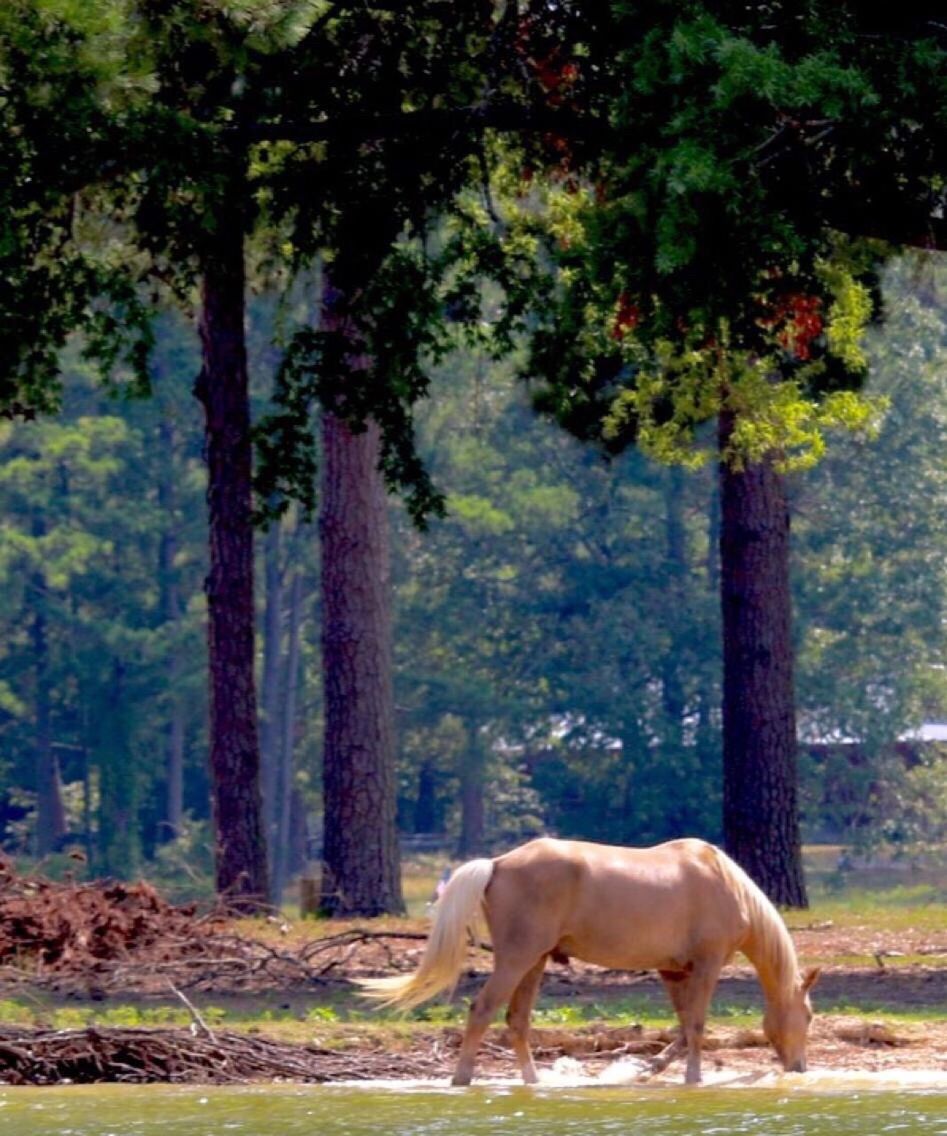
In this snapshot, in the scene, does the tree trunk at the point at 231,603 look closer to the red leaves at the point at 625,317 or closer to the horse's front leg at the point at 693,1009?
the red leaves at the point at 625,317

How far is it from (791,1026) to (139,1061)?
129 inches

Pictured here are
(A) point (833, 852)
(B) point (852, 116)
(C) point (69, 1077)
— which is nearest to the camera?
(C) point (69, 1077)

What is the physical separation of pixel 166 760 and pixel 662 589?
1337cm

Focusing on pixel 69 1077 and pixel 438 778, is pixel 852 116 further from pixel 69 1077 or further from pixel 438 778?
pixel 438 778

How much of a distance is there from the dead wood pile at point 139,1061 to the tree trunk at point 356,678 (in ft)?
39.5

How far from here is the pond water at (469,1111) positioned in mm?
10625

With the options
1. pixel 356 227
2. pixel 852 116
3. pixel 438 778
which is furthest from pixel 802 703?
pixel 852 116

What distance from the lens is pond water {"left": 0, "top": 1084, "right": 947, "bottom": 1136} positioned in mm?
10625

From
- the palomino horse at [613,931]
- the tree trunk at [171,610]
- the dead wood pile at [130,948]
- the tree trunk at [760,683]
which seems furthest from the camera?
the tree trunk at [171,610]

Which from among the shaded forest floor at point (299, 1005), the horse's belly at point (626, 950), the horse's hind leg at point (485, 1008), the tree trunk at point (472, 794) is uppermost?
the horse's belly at point (626, 950)

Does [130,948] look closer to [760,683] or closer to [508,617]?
[760,683]

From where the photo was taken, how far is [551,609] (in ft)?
201

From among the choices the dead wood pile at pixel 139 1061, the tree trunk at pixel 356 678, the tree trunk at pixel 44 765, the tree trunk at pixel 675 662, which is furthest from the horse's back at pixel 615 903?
the tree trunk at pixel 44 765

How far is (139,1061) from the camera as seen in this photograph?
12352 mm
